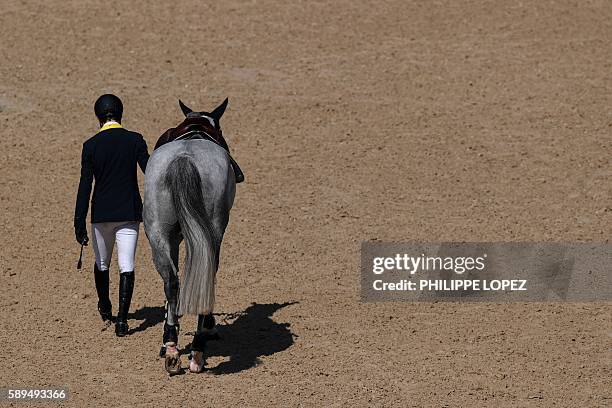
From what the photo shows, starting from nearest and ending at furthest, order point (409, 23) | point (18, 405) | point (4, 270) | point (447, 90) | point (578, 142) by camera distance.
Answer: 1. point (18, 405)
2. point (4, 270)
3. point (578, 142)
4. point (447, 90)
5. point (409, 23)

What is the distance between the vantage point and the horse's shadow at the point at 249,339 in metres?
10.4

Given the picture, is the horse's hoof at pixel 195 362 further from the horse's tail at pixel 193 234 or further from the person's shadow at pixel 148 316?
the person's shadow at pixel 148 316

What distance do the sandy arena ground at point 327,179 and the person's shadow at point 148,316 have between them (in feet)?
0.10

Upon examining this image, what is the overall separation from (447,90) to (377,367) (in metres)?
8.04

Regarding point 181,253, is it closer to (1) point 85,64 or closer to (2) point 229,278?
(2) point 229,278

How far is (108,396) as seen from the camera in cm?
954

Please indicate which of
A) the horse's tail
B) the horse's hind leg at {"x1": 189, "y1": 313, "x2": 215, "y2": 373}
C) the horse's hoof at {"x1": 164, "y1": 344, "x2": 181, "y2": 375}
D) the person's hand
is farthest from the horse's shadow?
the person's hand

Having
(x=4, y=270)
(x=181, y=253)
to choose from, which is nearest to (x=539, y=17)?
(x=181, y=253)

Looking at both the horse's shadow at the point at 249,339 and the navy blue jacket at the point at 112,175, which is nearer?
the horse's shadow at the point at 249,339

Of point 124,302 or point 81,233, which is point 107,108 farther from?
point 124,302

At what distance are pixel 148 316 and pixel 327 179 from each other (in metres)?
4.15

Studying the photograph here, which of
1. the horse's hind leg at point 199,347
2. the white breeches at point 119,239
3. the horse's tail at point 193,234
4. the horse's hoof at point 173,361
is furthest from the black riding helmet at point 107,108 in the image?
the horse's hoof at point 173,361

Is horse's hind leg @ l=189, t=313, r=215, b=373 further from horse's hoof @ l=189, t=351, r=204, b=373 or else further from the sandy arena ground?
the sandy arena ground

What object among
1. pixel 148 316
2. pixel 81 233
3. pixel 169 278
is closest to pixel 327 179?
pixel 148 316
